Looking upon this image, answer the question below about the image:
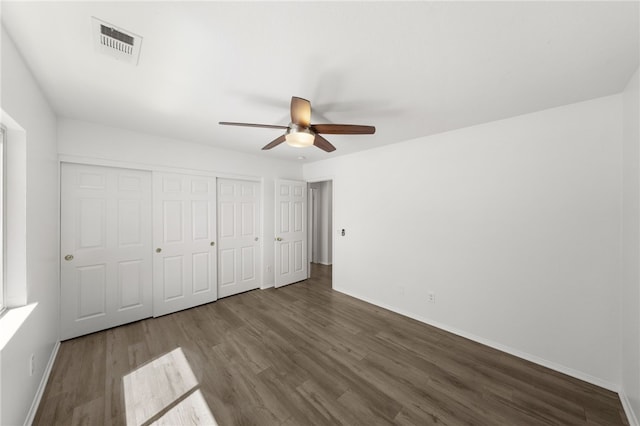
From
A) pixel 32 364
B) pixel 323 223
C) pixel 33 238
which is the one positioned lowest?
pixel 32 364

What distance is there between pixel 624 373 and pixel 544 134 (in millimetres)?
2064

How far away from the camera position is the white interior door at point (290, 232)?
14.1 feet

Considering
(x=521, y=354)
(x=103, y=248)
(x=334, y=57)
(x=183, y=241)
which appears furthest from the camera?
(x=183, y=241)

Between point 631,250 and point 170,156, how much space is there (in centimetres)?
471

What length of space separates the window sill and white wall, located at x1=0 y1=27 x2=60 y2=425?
1.2 inches

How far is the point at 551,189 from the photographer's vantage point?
2148mm

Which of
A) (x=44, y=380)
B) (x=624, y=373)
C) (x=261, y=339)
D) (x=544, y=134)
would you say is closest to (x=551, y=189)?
(x=544, y=134)

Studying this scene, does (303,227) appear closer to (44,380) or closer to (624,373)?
(44,380)

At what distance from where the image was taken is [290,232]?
4.48 meters

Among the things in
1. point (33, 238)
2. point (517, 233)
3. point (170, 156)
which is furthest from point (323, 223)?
point (33, 238)

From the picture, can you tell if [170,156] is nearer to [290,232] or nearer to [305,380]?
[290,232]

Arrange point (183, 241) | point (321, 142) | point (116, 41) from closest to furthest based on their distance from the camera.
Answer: point (116, 41) < point (321, 142) < point (183, 241)

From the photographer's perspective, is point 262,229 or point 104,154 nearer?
point 104,154

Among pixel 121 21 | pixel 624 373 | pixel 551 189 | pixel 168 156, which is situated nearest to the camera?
pixel 121 21
